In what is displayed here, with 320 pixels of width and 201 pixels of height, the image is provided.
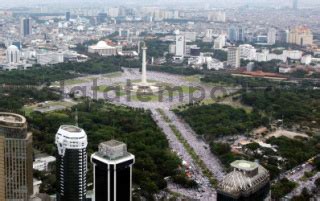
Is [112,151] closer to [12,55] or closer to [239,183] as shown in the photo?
[239,183]

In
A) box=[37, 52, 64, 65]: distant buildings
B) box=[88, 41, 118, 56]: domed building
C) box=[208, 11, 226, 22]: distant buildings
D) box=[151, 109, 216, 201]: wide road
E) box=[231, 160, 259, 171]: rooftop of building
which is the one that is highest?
box=[208, 11, 226, 22]: distant buildings

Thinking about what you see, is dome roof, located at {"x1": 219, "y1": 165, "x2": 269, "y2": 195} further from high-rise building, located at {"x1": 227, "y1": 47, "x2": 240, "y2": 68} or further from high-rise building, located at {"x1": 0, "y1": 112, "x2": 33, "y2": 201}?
high-rise building, located at {"x1": 227, "y1": 47, "x2": 240, "y2": 68}

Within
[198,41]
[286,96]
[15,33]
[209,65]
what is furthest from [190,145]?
[15,33]

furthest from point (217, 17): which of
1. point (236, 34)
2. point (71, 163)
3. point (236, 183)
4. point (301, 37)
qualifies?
point (236, 183)

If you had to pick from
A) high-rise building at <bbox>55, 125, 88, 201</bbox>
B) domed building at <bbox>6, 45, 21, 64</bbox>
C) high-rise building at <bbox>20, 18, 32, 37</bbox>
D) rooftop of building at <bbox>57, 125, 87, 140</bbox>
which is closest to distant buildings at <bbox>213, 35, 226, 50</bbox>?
domed building at <bbox>6, 45, 21, 64</bbox>

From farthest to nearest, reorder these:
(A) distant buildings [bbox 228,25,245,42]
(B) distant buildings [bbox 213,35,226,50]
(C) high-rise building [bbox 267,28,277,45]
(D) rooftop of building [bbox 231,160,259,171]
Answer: (A) distant buildings [bbox 228,25,245,42] < (C) high-rise building [bbox 267,28,277,45] < (B) distant buildings [bbox 213,35,226,50] < (D) rooftop of building [bbox 231,160,259,171]

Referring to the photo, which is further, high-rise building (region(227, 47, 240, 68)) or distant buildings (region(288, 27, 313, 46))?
distant buildings (region(288, 27, 313, 46))

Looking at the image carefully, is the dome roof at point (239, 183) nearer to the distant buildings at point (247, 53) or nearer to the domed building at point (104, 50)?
the distant buildings at point (247, 53)
